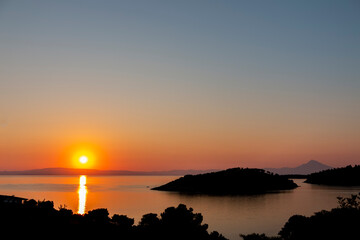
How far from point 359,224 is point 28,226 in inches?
1424

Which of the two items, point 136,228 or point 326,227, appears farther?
point 136,228

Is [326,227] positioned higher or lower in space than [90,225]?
lower

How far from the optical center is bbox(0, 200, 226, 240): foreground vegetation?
147ft

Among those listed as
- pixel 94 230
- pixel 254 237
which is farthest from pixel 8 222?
pixel 254 237

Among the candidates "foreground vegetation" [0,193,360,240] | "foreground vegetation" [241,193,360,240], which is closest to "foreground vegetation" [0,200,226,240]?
"foreground vegetation" [0,193,360,240]

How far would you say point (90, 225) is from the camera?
4844cm

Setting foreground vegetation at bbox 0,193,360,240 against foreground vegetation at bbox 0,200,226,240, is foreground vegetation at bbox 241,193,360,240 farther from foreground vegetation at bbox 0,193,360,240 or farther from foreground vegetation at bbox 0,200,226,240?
foreground vegetation at bbox 0,200,226,240

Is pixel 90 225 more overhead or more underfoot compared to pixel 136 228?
more overhead

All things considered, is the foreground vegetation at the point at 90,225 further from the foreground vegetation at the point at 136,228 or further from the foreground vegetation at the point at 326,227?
the foreground vegetation at the point at 326,227

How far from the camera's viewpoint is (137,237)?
48781mm

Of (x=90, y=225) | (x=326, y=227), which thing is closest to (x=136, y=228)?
(x=90, y=225)

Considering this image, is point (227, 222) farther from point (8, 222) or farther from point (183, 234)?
point (8, 222)

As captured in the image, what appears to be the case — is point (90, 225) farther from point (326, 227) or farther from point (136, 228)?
point (326, 227)

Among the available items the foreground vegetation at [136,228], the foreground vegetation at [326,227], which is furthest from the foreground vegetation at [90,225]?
the foreground vegetation at [326,227]
